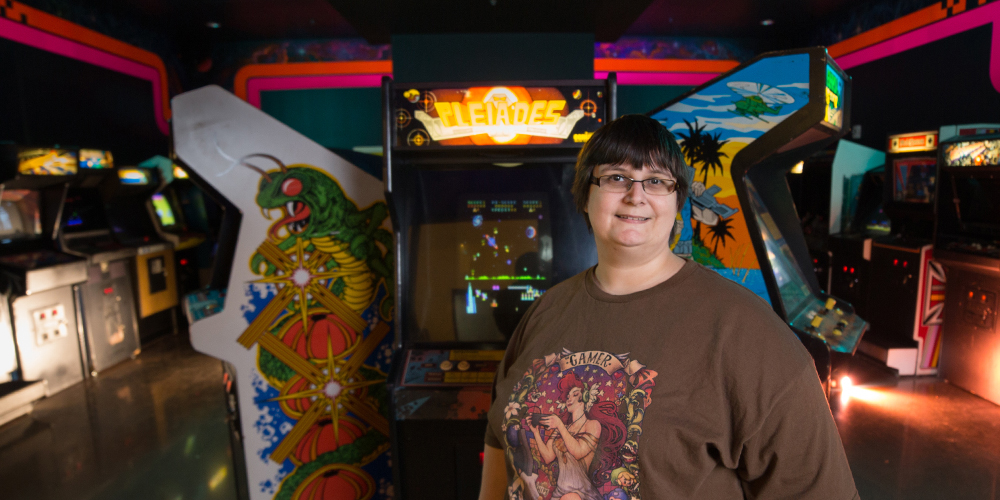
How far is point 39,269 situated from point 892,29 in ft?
22.8

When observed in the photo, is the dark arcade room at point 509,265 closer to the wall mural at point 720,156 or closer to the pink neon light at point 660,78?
the wall mural at point 720,156

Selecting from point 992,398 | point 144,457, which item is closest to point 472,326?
point 144,457

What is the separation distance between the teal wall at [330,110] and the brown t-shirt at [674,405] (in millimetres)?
5177

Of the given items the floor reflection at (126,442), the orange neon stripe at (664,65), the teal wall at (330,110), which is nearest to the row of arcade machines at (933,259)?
the orange neon stripe at (664,65)

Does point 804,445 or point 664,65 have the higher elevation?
point 664,65

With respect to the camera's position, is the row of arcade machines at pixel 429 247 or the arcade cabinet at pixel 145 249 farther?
the arcade cabinet at pixel 145 249

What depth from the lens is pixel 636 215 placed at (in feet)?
2.84

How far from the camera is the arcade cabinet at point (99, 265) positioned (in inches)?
155

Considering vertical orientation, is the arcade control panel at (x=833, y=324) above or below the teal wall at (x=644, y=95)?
below

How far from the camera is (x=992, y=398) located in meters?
3.23

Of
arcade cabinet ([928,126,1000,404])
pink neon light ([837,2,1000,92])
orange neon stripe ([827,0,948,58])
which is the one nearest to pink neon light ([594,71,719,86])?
orange neon stripe ([827,0,948,58])

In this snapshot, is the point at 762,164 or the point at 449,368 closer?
the point at 449,368

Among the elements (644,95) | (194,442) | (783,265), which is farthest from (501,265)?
(644,95)

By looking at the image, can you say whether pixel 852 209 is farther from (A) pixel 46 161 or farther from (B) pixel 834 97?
(A) pixel 46 161
